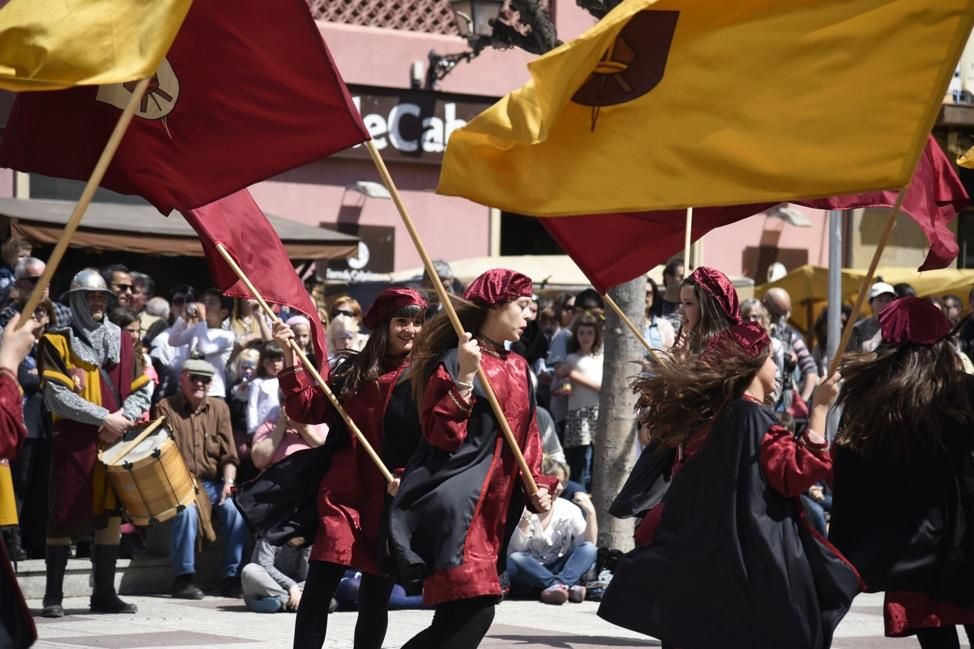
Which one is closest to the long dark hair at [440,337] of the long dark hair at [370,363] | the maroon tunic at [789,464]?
the long dark hair at [370,363]

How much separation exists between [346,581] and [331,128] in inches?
175

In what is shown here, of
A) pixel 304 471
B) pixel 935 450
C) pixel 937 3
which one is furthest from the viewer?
pixel 304 471

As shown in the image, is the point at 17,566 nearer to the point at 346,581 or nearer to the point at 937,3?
the point at 346,581

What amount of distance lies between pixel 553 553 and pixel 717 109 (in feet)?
18.5

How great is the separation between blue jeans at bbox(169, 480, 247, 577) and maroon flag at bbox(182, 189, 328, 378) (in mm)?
3043

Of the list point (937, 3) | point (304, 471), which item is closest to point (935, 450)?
point (937, 3)

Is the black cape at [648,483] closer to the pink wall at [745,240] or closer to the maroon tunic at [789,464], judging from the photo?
the maroon tunic at [789,464]

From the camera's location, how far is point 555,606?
11.3m

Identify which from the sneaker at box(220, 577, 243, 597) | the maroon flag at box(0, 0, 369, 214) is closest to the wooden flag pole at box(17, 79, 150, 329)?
the maroon flag at box(0, 0, 369, 214)

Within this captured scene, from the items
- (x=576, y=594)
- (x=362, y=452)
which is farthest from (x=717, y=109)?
(x=576, y=594)

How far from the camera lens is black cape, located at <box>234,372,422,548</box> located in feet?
25.5

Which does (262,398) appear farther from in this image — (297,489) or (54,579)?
(297,489)

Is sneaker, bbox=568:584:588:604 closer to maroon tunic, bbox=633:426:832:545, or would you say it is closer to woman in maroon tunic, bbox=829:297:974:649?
woman in maroon tunic, bbox=829:297:974:649

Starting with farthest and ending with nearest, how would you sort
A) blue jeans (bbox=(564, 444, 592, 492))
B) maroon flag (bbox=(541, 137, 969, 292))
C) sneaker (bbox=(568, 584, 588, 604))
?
1. blue jeans (bbox=(564, 444, 592, 492))
2. sneaker (bbox=(568, 584, 588, 604))
3. maroon flag (bbox=(541, 137, 969, 292))
